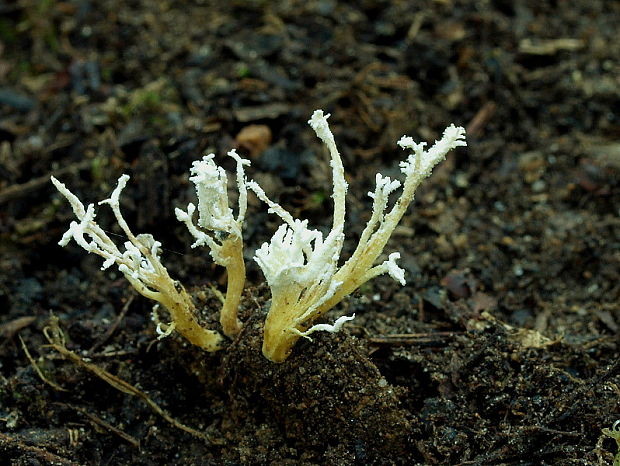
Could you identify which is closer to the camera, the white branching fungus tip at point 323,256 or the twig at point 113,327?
the white branching fungus tip at point 323,256

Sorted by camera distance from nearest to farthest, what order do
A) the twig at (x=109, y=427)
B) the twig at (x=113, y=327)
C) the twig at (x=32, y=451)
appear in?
the twig at (x=32, y=451)
the twig at (x=109, y=427)
the twig at (x=113, y=327)

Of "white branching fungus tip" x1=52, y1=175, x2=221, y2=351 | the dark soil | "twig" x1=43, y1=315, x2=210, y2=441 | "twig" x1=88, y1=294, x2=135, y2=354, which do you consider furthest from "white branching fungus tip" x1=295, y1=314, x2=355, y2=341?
"twig" x1=88, y1=294, x2=135, y2=354

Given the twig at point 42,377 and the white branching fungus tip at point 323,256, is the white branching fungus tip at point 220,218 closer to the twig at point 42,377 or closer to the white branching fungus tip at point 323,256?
the white branching fungus tip at point 323,256

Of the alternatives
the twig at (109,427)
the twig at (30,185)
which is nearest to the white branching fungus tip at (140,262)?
the twig at (109,427)

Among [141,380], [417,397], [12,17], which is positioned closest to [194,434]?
[141,380]

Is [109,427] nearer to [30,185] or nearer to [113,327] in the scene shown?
[113,327]

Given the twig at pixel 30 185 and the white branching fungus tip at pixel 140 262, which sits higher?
the white branching fungus tip at pixel 140 262

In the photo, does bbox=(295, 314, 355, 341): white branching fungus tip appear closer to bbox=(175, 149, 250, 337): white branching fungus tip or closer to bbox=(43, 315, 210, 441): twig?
bbox=(175, 149, 250, 337): white branching fungus tip
